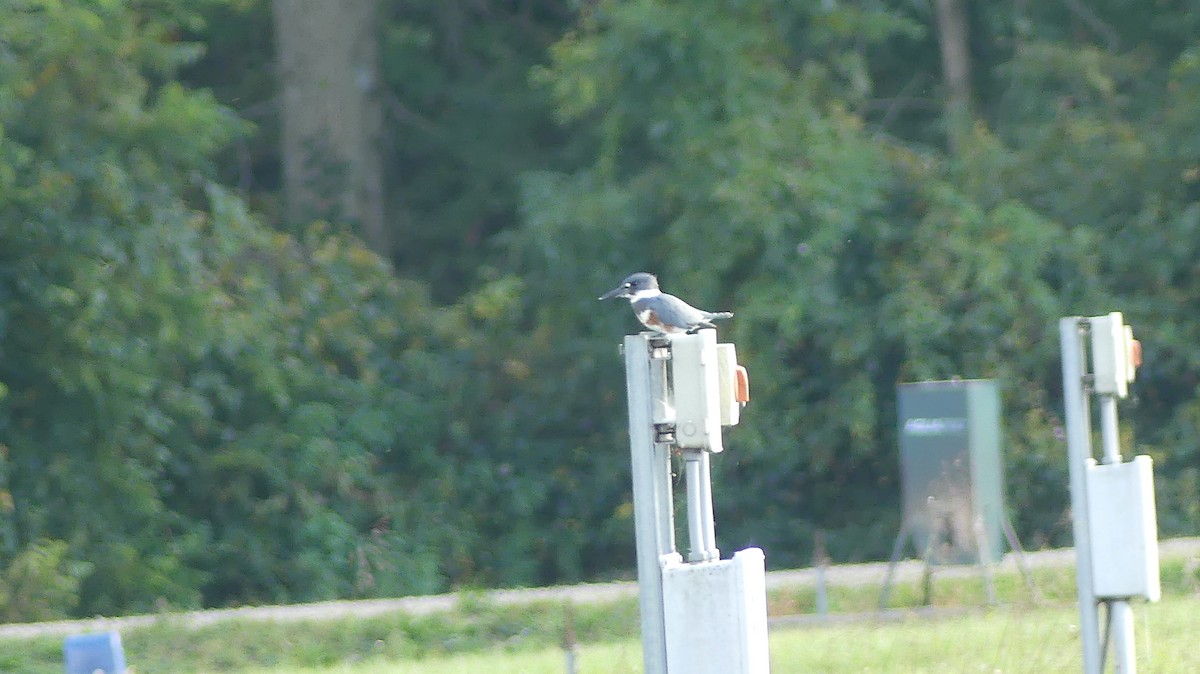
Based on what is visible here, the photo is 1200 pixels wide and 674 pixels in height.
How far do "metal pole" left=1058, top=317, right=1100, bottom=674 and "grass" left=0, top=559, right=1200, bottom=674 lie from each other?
1.67 m

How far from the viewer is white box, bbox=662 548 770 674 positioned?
4.05m

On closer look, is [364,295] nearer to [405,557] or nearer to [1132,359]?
[405,557]

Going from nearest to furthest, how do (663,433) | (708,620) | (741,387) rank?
(708,620) → (663,433) → (741,387)

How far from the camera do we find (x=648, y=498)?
13.6 feet

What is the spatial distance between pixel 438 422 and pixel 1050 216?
5.52 meters

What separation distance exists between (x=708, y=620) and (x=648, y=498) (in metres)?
0.31

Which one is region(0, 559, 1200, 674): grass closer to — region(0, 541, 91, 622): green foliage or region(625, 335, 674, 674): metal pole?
region(0, 541, 91, 622): green foliage

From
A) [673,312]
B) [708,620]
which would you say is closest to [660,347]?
[708,620]

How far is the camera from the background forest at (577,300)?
13531 mm

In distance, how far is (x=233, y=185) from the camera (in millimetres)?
19531

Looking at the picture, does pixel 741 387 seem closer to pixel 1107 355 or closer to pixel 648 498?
pixel 648 498

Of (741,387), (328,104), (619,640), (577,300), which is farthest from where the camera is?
(328,104)

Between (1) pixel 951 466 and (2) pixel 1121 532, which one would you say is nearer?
(2) pixel 1121 532

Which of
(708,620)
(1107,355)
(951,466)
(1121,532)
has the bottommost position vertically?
(708,620)
